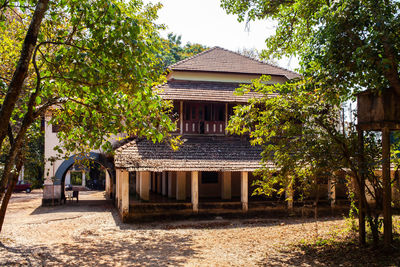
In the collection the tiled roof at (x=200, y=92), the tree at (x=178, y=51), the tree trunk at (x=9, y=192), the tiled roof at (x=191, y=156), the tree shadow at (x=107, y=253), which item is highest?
the tree at (x=178, y=51)

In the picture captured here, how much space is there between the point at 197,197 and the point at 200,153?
6.45ft

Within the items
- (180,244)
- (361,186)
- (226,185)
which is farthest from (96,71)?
(226,185)

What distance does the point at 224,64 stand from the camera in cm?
2106

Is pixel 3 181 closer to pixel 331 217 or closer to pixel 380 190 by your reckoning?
pixel 380 190

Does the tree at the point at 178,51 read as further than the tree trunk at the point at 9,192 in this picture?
Yes

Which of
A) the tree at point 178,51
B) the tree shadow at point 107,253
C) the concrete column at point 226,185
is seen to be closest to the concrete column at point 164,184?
the concrete column at point 226,185

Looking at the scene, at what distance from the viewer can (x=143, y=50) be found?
6738 mm

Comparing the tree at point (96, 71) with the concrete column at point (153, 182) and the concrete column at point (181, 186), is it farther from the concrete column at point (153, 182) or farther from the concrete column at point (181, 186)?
the concrete column at point (153, 182)

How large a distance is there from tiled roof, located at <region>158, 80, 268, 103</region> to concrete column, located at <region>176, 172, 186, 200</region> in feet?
12.9

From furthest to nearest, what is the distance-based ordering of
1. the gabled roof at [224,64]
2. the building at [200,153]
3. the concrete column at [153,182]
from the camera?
the concrete column at [153,182], the gabled roof at [224,64], the building at [200,153]

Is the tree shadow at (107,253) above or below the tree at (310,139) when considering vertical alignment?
below

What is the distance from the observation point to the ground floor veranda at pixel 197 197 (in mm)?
15232

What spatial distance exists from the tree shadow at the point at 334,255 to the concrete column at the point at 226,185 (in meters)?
8.46

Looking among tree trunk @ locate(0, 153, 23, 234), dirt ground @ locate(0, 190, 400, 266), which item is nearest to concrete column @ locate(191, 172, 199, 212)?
dirt ground @ locate(0, 190, 400, 266)
